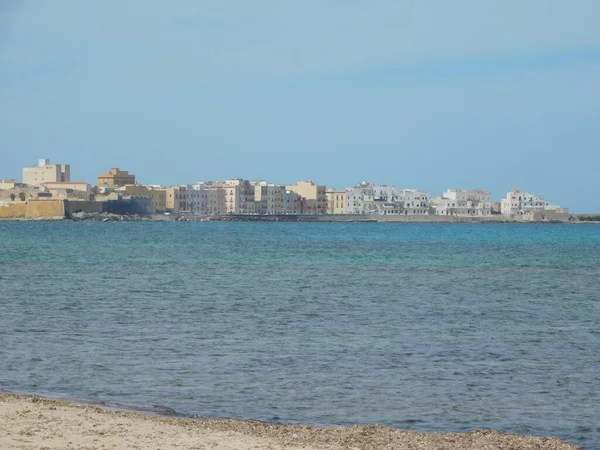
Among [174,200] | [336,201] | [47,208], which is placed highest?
[174,200]

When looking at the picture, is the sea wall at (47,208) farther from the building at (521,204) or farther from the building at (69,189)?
the building at (521,204)

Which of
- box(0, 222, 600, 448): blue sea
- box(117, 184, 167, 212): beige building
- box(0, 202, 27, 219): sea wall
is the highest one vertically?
box(117, 184, 167, 212): beige building

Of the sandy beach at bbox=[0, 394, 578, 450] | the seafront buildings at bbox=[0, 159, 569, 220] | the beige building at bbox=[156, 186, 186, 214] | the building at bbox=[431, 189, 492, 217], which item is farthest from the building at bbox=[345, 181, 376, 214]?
the sandy beach at bbox=[0, 394, 578, 450]

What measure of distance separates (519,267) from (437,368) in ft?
98.7

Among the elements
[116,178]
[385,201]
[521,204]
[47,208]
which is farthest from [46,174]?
[521,204]

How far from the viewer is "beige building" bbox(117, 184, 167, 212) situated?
527 ft

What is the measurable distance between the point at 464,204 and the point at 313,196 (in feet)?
81.2

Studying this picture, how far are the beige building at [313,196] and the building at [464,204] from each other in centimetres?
1813

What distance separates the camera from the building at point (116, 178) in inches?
6895

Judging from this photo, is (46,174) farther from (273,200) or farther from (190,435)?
(190,435)

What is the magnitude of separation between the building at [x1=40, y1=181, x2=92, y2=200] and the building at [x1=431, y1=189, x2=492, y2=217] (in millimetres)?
58021

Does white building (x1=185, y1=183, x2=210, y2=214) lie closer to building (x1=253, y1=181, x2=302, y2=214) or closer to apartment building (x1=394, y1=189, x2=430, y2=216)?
building (x1=253, y1=181, x2=302, y2=214)

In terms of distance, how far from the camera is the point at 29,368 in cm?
1459

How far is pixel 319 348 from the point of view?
55.3 ft
